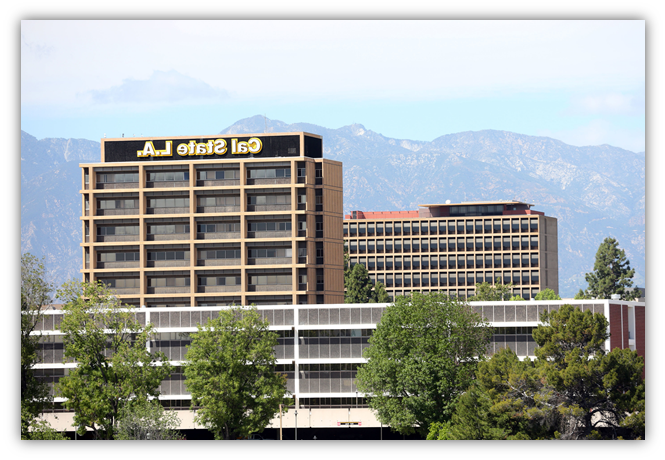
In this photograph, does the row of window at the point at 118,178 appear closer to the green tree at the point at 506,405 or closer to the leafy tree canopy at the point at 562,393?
the green tree at the point at 506,405

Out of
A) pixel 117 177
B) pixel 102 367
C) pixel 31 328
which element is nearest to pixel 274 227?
pixel 117 177

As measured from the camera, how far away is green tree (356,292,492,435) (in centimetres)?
7919

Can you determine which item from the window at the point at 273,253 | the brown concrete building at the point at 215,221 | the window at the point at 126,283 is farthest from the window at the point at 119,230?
the window at the point at 273,253

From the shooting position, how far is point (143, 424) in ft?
216

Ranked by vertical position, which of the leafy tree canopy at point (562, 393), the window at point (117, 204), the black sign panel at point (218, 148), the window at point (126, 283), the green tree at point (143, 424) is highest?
the black sign panel at point (218, 148)

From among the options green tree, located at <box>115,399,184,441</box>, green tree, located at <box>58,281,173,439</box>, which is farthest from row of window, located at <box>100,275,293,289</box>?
green tree, located at <box>115,399,184,441</box>

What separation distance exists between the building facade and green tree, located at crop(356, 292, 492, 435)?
8233 mm

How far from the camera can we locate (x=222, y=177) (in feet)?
364

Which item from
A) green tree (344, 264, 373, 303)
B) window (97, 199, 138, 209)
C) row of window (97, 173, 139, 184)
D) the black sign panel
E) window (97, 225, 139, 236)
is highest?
the black sign panel

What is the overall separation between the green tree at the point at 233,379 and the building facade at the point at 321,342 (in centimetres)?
1225

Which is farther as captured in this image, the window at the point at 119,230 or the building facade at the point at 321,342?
the window at the point at 119,230

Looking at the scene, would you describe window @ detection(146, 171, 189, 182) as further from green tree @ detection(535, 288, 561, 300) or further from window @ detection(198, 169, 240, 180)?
green tree @ detection(535, 288, 561, 300)

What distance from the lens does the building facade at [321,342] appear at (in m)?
93.5
